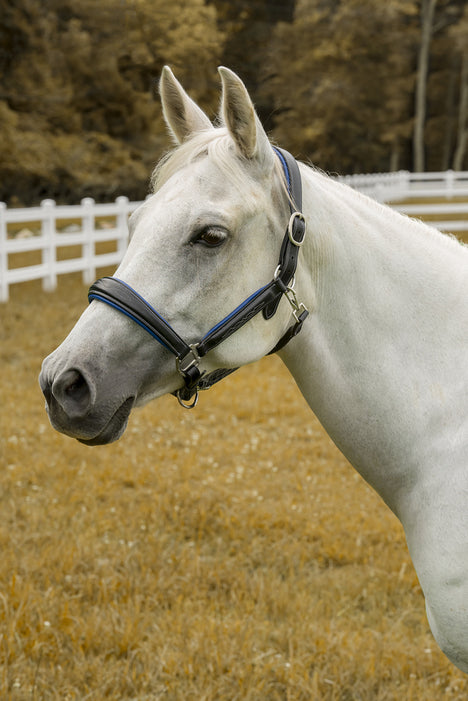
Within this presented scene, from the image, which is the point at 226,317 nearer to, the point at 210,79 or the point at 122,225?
the point at 122,225

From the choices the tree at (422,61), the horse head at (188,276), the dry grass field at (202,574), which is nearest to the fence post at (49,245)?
the dry grass field at (202,574)

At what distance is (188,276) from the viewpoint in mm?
2006

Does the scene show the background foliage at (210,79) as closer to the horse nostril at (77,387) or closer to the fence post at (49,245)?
the fence post at (49,245)

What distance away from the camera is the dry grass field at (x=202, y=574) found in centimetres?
310

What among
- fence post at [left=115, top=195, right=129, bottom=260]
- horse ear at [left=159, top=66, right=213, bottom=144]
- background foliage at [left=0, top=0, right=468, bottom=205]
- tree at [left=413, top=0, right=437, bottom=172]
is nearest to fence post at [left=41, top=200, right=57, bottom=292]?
fence post at [left=115, top=195, right=129, bottom=260]

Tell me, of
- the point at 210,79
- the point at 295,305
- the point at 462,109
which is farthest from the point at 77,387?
the point at 462,109

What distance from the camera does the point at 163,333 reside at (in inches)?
78.7

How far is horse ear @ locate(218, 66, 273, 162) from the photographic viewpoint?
196 centimetres

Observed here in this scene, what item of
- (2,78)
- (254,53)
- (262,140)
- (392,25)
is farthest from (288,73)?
(262,140)

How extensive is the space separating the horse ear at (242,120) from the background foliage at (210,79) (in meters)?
8.95

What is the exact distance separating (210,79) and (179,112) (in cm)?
2758

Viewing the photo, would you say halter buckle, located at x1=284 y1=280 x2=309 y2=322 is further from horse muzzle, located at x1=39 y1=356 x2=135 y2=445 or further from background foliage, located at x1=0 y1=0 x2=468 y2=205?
background foliage, located at x1=0 y1=0 x2=468 y2=205

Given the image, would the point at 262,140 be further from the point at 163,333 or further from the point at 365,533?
the point at 365,533

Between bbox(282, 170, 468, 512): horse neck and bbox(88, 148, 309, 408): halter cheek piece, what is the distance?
78mm
